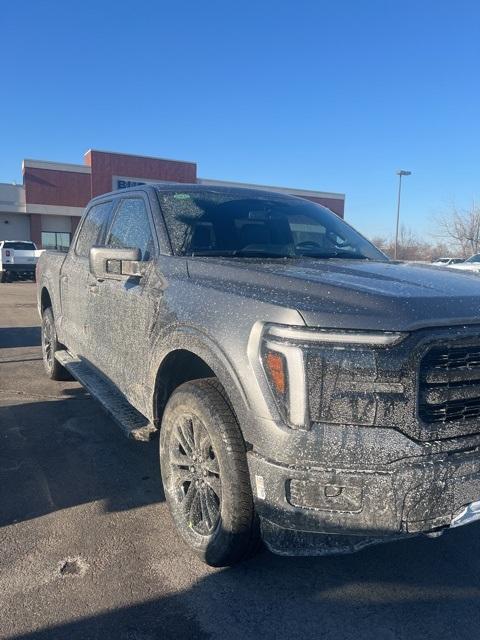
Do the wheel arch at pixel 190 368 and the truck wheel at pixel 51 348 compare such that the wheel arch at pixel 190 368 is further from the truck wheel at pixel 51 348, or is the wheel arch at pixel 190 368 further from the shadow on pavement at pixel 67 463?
the truck wheel at pixel 51 348

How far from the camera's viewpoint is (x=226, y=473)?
2596 millimetres

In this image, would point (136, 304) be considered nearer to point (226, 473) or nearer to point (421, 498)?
point (226, 473)

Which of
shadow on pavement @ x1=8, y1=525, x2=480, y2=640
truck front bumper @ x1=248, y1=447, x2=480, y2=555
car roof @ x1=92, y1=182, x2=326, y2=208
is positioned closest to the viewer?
truck front bumper @ x1=248, y1=447, x2=480, y2=555

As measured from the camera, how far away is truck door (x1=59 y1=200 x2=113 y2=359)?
4.81m

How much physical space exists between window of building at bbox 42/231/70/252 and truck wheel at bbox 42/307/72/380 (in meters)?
30.3

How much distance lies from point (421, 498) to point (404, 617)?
2.43 feet

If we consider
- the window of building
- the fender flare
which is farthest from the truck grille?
the window of building

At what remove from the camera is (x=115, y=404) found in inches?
158

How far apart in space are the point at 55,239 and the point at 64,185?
3706 millimetres

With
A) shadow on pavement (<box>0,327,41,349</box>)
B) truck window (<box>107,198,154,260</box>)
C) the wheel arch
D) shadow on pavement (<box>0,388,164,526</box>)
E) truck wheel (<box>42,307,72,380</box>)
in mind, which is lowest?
shadow on pavement (<box>0,388,164,526</box>)

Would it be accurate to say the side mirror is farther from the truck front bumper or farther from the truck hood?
the truck front bumper

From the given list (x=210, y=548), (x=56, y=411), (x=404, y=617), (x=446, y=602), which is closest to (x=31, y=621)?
(x=210, y=548)

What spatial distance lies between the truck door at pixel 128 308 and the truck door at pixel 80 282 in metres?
0.23

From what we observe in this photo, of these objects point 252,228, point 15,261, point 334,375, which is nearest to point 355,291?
point 334,375
